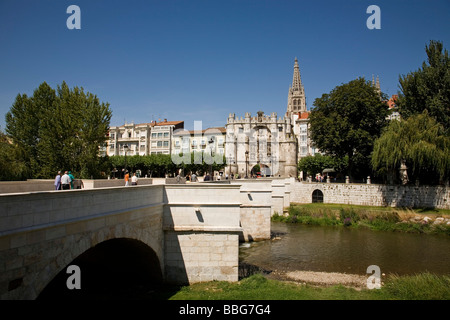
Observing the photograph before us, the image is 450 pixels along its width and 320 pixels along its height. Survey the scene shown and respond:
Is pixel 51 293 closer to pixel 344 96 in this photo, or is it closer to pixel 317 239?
pixel 317 239

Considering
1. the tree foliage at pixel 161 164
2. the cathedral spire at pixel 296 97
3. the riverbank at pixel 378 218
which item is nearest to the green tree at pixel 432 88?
the riverbank at pixel 378 218

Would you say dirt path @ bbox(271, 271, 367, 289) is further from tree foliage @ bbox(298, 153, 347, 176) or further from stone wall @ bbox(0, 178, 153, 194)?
tree foliage @ bbox(298, 153, 347, 176)

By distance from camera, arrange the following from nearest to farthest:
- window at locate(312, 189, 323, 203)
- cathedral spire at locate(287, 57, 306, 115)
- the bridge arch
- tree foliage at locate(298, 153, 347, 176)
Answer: the bridge arch → window at locate(312, 189, 323, 203) → tree foliage at locate(298, 153, 347, 176) → cathedral spire at locate(287, 57, 306, 115)

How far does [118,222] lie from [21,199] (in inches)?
154

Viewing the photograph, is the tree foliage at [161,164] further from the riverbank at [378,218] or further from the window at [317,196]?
the riverbank at [378,218]

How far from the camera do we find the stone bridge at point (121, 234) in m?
6.62

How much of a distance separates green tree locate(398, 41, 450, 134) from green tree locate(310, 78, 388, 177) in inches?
188

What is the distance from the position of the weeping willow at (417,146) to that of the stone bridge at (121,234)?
25.1 m

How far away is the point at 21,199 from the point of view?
6.70 meters

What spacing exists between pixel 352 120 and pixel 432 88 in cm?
941

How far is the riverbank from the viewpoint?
2970 centimetres

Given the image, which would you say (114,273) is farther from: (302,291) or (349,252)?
(349,252)

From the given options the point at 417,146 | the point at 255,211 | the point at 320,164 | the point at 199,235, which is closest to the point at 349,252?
the point at 255,211

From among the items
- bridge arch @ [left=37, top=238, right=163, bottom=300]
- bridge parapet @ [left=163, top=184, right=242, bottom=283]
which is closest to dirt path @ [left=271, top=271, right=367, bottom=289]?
bridge parapet @ [left=163, top=184, right=242, bottom=283]
